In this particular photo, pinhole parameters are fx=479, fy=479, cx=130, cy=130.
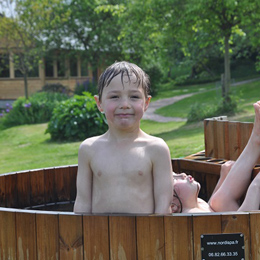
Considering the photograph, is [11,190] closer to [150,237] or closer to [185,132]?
[150,237]

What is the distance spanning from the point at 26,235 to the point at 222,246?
2.92 ft

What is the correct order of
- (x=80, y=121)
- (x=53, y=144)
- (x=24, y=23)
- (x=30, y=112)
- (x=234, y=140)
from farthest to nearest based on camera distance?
(x=24, y=23), (x=30, y=112), (x=80, y=121), (x=53, y=144), (x=234, y=140)

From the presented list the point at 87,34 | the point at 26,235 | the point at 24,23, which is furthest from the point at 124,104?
the point at 87,34

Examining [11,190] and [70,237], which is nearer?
[70,237]

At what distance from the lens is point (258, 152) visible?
2928mm

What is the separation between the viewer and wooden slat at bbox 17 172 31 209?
338 cm

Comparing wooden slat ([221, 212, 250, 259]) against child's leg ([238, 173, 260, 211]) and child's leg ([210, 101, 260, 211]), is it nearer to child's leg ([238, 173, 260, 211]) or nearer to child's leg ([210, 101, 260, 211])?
child's leg ([238, 173, 260, 211])

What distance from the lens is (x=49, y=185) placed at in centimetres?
352

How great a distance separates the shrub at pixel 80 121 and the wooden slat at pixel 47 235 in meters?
10.2

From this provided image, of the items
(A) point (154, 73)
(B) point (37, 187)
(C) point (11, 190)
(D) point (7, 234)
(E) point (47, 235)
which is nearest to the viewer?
(E) point (47, 235)

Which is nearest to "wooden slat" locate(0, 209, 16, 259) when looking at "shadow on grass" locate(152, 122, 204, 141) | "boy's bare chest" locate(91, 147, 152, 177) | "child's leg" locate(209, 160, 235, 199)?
"boy's bare chest" locate(91, 147, 152, 177)

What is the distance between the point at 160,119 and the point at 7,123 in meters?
5.71

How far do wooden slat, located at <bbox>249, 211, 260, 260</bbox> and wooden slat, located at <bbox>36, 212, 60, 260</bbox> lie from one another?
0.85 meters

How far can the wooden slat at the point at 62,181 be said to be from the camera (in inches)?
139
